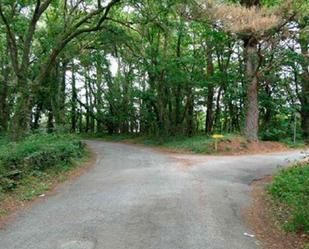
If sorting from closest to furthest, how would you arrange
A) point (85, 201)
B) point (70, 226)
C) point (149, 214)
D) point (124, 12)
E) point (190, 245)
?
point (190, 245)
point (70, 226)
point (149, 214)
point (85, 201)
point (124, 12)

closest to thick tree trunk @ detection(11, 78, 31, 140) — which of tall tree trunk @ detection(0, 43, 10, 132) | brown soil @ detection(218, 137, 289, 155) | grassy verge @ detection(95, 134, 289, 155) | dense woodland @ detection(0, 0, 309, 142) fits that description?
dense woodland @ detection(0, 0, 309, 142)

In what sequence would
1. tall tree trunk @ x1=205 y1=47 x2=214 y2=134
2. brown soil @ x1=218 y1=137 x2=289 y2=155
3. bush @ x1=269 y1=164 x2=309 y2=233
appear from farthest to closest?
tall tree trunk @ x1=205 y1=47 x2=214 y2=134 < brown soil @ x1=218 y1=137 x2=289 y2=155 < bush @ x1=269 y1=164 x2=309 y2=233

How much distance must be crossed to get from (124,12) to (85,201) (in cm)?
1936

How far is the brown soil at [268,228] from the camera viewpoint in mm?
5995

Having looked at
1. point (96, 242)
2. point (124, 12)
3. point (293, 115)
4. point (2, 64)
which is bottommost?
point (96, 242)

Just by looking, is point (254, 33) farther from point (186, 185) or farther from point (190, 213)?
point (190, 213)

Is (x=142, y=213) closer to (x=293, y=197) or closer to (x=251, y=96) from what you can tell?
(x=293, y=197)

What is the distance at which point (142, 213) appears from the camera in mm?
7379

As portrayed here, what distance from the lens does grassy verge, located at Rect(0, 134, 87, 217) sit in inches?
354

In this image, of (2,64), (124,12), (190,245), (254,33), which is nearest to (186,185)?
(190,245)

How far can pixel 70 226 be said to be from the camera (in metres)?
6.66

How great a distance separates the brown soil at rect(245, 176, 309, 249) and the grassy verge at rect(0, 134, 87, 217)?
16.1ft

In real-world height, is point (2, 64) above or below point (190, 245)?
above

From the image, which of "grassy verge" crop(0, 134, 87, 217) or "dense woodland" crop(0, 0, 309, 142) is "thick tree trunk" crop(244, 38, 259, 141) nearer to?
"dense woodland" crop(0, 0, 309, 142)
